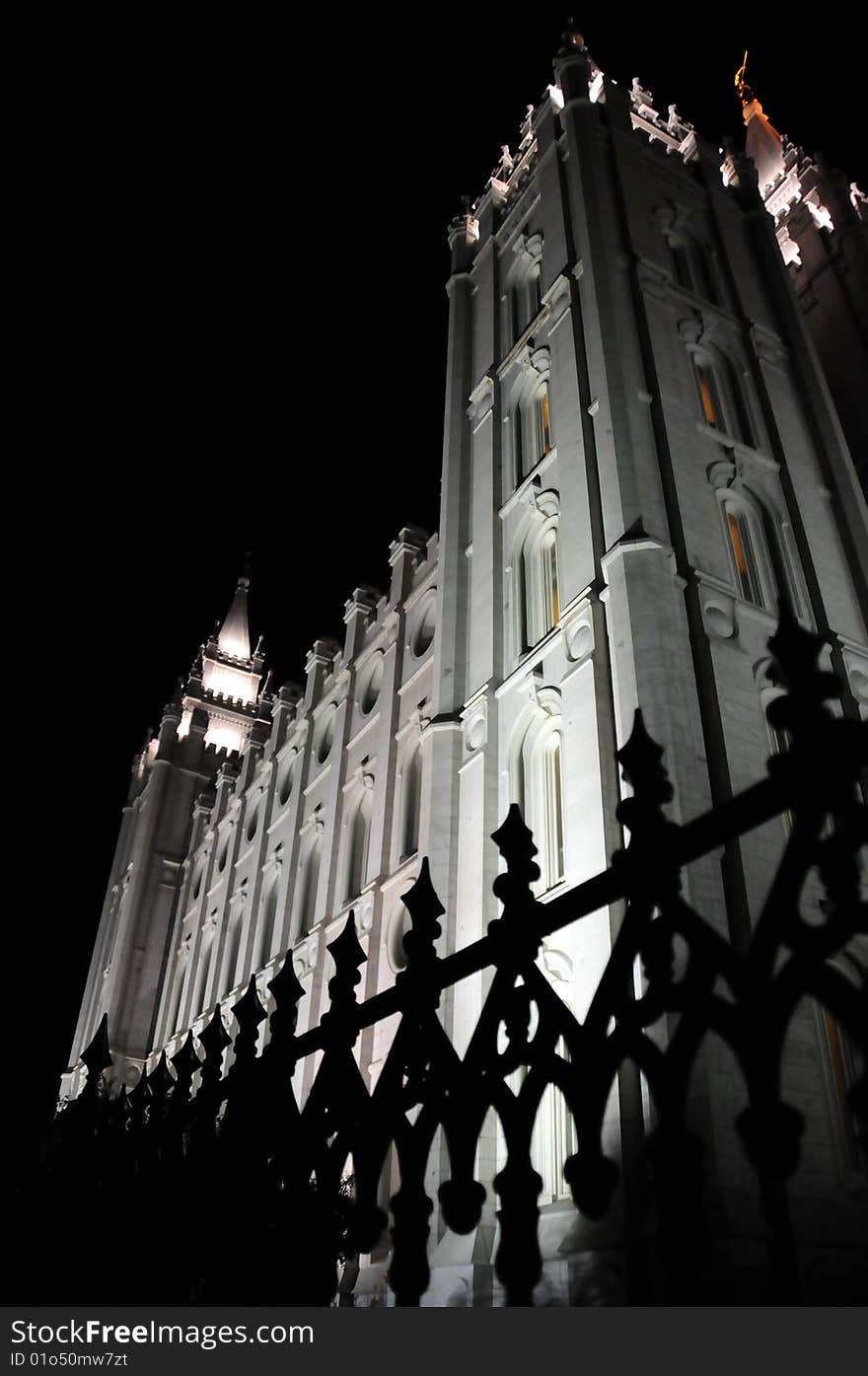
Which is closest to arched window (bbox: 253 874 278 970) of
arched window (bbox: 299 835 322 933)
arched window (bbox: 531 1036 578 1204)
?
arched window (bbox: 299 835 322 933)

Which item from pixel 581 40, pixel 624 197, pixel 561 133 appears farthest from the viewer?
pixel 581 40

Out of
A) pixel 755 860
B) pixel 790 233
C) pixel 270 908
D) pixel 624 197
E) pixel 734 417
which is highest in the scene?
pixel 790 233

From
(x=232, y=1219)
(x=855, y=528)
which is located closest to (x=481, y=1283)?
(x=232, y=1219)

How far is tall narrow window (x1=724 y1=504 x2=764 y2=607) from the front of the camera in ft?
46.3

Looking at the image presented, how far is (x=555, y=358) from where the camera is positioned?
56.1 feet

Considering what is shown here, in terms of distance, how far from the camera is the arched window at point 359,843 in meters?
Result: 21.4

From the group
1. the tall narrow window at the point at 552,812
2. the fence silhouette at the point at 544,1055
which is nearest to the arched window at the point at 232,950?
the tall narrow window at the point at 552,812

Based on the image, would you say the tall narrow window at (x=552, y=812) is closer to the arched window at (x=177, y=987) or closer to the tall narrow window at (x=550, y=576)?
the tall narrow window at (x=550, y=576)

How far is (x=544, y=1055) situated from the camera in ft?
7.23

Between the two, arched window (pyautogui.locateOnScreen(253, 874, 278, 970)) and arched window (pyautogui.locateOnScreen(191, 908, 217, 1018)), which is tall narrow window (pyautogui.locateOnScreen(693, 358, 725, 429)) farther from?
arched window (pyautogui.locateOnScreen(191, 908, 217, 1018))

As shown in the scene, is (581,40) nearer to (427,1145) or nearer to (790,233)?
(790,233)

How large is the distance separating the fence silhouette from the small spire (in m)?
46.6

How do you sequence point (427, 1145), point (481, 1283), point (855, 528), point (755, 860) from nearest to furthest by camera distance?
point (427, 1145)
point (481, 1283)
point (755, 860)
point (855, 528)
